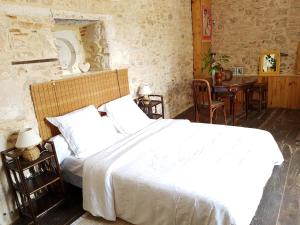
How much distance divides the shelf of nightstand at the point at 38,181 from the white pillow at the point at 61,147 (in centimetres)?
19

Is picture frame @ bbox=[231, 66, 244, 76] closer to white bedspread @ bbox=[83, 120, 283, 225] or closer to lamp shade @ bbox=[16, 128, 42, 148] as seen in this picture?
white bedspread @ bbox=[83, 120, 283, 225]

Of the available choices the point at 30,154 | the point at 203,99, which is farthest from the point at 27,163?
the point at 203,99

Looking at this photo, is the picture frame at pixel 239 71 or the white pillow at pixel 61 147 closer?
the white pillow at pixel 61 147

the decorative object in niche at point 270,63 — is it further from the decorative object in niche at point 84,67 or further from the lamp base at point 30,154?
the lamp base at point 30,154

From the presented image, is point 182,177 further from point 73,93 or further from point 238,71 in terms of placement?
point 238,71

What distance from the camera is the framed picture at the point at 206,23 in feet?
17.5

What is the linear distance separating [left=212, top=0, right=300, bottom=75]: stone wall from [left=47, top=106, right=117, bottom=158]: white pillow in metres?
3.99

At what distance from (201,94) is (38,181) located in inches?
110

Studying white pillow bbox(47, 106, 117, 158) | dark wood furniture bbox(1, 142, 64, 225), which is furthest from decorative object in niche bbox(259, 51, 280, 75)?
dark wood furniture bbox(1, 142, 64, 225)

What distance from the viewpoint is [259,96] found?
5.07m

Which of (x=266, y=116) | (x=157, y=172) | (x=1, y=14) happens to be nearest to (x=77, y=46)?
(x=1, y=14)

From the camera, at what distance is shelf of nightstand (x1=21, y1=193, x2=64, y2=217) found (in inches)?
88.3

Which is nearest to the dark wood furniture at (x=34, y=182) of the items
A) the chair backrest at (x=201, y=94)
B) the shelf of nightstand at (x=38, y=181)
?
the shelf of nightstand at (x=38, y=181)

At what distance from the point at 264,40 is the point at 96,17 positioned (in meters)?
3.78
